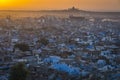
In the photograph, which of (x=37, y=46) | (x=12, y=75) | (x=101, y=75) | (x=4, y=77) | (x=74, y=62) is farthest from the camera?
(x=37, y=46)

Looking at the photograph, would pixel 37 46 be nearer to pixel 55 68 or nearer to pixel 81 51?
pixel 81 51

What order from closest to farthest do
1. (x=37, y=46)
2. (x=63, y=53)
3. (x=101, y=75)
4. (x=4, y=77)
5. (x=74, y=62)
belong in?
(x=4, y=77)
(x=101, y=75)
(x=74, y=62)
(x=63, y=53)
(x=37, y=46)

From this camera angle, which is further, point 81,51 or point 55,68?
point 81,51

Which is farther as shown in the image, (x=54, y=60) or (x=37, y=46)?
(x=37, y=46)

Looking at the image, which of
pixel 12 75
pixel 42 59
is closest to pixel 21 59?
pixel 42 59

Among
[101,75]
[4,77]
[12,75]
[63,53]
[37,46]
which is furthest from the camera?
[37,46]

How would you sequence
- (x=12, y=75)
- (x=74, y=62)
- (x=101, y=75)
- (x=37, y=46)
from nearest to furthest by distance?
(x=12, y=75), (x=101, y=75), (x=74, y=62), (x=37, y=46)

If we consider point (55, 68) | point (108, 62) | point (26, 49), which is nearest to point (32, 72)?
point (55, 68)

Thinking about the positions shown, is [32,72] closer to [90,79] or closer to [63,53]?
[90,79]
